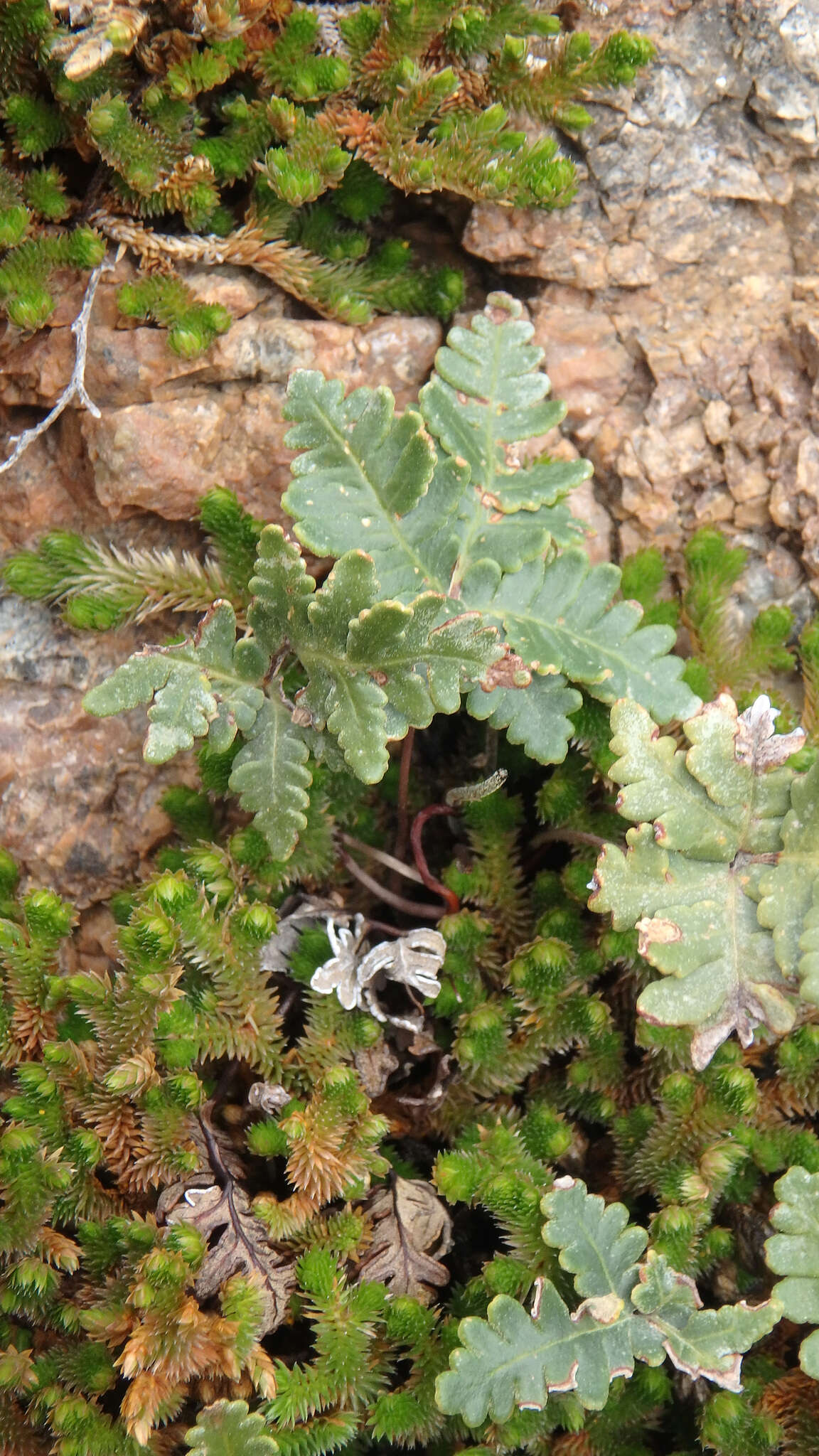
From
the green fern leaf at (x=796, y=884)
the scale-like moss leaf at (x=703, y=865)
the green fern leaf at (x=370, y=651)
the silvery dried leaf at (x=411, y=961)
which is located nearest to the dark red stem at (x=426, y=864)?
the silvery dried leaf at (x=411, y=961)

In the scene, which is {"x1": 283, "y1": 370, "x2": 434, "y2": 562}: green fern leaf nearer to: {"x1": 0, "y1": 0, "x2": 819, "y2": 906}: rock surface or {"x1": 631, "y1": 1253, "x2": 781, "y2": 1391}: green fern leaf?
{"x1": 0, "y1": 0, "x2": 819, "y2": 906}: rock surface

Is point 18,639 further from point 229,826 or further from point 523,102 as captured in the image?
point 523,102

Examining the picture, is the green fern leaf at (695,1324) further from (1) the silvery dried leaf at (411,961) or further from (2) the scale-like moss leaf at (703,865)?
(1) the silvery dried leaf at (411,961)

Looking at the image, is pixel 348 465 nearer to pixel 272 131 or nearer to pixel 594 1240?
pixel 272 131

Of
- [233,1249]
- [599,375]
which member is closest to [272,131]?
[599,375]

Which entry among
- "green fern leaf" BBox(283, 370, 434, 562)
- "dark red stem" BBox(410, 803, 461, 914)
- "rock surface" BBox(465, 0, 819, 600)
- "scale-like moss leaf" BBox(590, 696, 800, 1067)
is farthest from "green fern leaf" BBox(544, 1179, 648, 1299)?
"rock surface" BBox(465, 0, 819, 600)

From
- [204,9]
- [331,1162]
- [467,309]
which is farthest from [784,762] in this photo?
[204,9]
